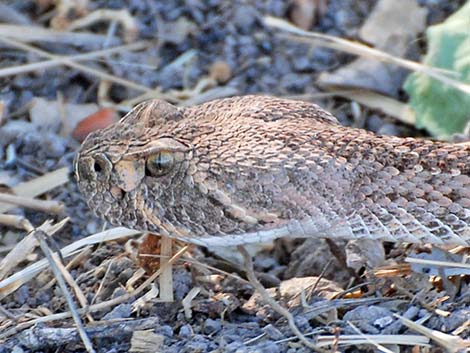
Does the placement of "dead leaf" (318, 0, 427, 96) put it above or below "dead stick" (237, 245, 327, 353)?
above

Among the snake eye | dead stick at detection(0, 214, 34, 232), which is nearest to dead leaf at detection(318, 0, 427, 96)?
dead stick at detection(0, 214, 34, 232)

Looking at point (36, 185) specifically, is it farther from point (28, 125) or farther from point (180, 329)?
point (180, 329)

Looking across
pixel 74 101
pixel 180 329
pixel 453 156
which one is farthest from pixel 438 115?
pixel 180 329

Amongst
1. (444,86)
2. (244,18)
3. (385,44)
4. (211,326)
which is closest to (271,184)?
(211,326)

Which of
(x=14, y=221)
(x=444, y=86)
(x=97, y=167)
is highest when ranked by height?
(x=97, y=167)

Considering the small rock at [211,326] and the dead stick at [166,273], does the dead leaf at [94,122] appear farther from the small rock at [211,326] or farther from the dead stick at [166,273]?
the small rock at [211,326]

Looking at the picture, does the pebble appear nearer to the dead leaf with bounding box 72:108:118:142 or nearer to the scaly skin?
the scaly skin

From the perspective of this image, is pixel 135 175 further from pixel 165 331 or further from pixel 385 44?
pixel 385 44
